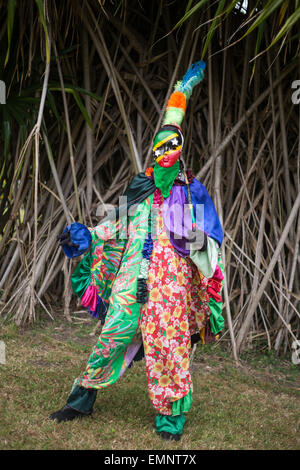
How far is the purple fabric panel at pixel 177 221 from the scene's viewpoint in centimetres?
219

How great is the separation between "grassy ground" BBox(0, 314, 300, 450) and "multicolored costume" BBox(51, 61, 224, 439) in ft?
0.42

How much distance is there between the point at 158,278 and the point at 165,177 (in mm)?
416

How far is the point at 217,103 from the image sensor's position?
3.55 meters

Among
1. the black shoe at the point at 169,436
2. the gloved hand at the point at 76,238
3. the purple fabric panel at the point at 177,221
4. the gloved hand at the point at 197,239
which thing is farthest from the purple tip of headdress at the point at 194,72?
the black shoe at the point at 169,436

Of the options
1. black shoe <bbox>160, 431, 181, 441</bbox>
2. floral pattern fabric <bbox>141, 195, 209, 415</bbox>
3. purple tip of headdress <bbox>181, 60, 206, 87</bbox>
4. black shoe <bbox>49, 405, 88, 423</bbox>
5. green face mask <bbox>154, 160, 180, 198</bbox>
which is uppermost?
purple tip of headdress <bbox>181, 60, 206, 87</bbox>

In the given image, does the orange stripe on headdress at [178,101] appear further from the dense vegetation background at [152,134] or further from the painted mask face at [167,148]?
the dense vegetation background at [152,134]

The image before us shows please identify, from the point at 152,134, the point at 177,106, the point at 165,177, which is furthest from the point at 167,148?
the point at 152,134

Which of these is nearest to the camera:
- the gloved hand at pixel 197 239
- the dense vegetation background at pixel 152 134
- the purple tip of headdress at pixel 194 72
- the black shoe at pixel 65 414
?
the gloved hand at pixel 197 239

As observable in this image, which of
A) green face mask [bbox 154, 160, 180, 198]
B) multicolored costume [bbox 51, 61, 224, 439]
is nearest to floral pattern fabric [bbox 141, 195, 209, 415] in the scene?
multicolored costume [bbox 51, 61, 224, 439]

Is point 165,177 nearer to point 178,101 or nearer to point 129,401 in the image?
point 178,101

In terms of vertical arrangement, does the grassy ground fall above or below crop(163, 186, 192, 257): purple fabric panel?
below

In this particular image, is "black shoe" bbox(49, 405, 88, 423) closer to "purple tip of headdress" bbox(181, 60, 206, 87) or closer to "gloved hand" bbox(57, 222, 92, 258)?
"gloved hand" bbox(57, 222, 92, 258)

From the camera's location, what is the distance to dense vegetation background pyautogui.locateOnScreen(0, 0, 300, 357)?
341cm
